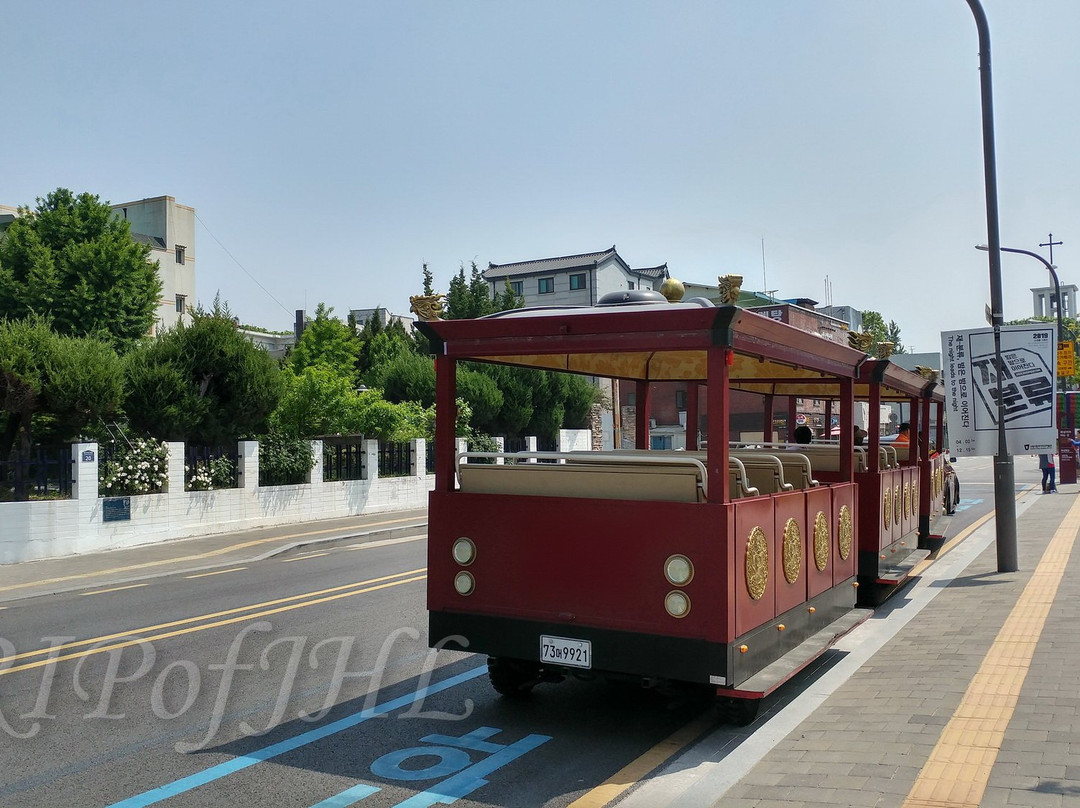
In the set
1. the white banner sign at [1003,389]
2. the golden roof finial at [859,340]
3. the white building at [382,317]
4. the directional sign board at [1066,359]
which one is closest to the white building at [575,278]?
the white building at [382,317]

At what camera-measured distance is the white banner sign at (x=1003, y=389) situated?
1243 centimetres

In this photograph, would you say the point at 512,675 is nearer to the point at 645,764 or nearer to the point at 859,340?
the point at 645,764

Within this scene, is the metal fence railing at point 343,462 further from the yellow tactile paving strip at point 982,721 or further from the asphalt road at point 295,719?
the yellow tactile paving strip at point 982,721

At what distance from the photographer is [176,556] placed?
1612cm

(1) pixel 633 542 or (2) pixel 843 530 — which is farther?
(2) pixel 843 530

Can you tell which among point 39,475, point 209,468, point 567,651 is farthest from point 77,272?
point 567,651

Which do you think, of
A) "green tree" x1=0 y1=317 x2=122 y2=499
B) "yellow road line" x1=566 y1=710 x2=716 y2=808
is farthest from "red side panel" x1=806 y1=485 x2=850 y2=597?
"green tree" x1=0 y1=317 x2=122 y2=499

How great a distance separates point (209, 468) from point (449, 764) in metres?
15.3

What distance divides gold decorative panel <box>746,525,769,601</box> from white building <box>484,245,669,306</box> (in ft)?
184

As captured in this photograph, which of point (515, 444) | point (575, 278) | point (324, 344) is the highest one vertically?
point (575, 278)

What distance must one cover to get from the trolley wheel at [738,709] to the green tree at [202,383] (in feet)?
52.8

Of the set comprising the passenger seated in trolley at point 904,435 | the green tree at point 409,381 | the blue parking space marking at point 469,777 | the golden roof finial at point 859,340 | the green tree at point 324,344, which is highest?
the green tree at point 324,344

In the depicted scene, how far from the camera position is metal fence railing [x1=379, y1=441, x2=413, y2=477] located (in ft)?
83.4

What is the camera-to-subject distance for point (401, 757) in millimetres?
5695
